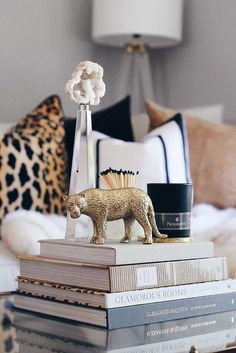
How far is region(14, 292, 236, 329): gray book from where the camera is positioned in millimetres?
1088

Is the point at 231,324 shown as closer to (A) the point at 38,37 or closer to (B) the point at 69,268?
(B) the point at 69,268

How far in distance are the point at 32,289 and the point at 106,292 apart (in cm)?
20

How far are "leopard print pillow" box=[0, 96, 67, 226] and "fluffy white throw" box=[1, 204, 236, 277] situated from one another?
0.20ft

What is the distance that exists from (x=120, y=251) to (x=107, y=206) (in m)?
0.08

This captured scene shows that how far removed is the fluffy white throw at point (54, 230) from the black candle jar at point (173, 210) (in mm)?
273

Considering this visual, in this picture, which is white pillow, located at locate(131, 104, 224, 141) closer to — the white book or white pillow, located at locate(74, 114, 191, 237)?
white pillow, located at locate(74, 114, 191, 237)

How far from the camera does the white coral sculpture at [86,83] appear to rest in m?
1.27

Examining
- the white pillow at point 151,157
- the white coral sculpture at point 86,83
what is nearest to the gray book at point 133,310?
the white coral sculpture at point 86,83

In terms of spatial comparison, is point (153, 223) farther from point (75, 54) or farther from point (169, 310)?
point (75, 54)

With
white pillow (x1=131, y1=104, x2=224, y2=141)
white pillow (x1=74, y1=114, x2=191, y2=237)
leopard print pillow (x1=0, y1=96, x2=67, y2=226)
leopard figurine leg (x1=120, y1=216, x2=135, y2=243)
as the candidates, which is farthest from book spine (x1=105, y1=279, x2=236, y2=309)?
white pillow (x1=131, y1=104, x2=224, y2=141)

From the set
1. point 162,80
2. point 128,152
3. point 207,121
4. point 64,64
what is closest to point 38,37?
point 64,64

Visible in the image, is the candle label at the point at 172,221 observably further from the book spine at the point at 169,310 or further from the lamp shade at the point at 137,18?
the lamp shade at the point at 137,18

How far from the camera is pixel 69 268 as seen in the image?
1145mm

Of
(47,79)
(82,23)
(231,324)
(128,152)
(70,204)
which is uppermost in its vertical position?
(82,23)
